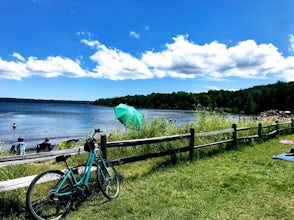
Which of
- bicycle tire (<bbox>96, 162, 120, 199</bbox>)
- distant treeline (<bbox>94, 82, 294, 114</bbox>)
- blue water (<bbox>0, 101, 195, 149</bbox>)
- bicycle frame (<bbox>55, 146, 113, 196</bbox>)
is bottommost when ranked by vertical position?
blue water (<bbox>0, 101, 195, 149</bbox>)

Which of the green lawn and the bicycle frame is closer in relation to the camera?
the bicycle frame

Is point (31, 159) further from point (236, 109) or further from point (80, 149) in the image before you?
point (236, 109)

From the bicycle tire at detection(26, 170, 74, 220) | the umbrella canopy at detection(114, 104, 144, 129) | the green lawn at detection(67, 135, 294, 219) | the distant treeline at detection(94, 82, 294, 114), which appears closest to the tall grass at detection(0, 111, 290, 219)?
the green lawn at detection(67, 135, 294, 219)

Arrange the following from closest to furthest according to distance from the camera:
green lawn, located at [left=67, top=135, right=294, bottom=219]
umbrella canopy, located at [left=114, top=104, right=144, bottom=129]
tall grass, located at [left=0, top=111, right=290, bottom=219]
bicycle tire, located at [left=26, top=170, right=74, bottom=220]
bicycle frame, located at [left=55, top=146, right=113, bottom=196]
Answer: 1. bicycle tire, located at [left=26, top=170, right=74, bottom=220]
2. bicycle frame, located at [left=55, top=146, right=113, bottom=196]
3. tall grass, located at [left=0, top=111, right=290, bottom=219]
4. green lawn, located at [left=67, top=135, right=294, bottom=219]
5. umbrella canopy, located at [left=114, top=104, right=144, bottom=129]

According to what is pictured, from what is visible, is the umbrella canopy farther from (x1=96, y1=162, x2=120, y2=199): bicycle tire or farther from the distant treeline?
the distant treeline

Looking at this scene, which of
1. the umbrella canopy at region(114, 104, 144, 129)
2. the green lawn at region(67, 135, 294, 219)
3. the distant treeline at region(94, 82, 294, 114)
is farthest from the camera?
the distant treeline at region(94, 82, 294, 114)

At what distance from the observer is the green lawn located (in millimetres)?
5039

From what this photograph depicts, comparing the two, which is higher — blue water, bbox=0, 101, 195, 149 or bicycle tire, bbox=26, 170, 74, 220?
bicycle tire, bbox=26, 170, 74, 220

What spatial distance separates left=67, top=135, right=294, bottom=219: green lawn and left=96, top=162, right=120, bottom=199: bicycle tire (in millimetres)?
155

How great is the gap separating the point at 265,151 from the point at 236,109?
8269 centimetres

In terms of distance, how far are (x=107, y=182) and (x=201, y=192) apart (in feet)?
6.47

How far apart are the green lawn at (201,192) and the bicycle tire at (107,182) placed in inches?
6.1

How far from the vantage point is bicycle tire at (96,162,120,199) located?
219 inches

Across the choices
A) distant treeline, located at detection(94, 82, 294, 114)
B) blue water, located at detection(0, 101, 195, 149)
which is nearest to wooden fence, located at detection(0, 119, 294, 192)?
blue water, located at detection(0, 101, 195, 149)
